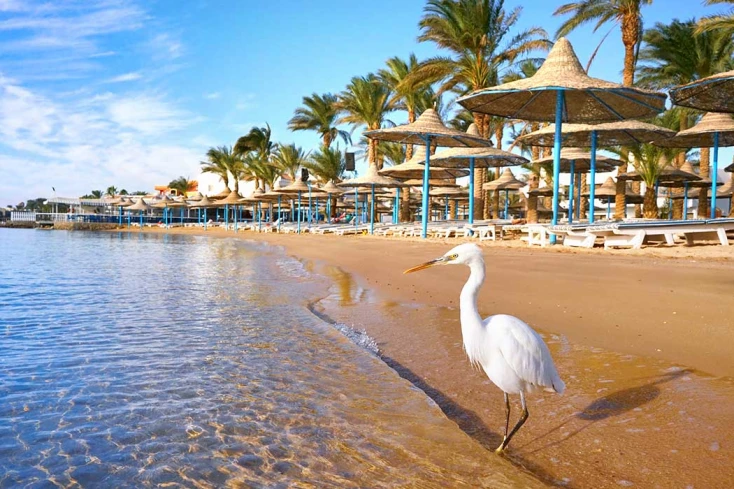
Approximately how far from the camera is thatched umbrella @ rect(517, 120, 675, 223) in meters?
16.0

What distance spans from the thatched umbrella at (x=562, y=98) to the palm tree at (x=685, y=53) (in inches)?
403

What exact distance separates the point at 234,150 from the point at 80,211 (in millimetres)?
31383

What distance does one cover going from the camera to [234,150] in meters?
54.8

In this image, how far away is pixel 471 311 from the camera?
3043 millimetres

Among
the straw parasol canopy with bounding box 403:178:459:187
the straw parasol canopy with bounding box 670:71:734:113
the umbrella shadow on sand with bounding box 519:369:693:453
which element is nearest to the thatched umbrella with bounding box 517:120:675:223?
the straw parasol canopy with bounding box 670:71:734:113

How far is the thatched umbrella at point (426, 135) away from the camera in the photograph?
63.3 feet

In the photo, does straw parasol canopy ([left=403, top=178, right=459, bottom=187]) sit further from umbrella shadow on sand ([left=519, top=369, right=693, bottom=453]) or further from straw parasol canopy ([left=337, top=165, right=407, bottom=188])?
umbrella shadow on sand ([left=519, top=369, right=693, bottom=453])

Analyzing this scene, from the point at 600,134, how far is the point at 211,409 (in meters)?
17.1

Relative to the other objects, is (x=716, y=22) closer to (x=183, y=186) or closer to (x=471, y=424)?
(x=471, y=424)

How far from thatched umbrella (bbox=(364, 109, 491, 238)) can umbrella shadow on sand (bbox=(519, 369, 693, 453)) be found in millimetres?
15865

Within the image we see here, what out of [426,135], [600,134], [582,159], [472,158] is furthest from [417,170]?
[600,134]

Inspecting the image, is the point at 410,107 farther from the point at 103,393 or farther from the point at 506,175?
the point at 103,393

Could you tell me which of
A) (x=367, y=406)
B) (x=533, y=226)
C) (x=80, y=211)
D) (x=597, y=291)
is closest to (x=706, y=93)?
(x=533, y=226)

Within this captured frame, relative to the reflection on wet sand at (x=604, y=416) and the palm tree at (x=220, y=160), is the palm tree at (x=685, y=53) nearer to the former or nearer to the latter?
the reflection on wet sand at (x=604, y=416)
